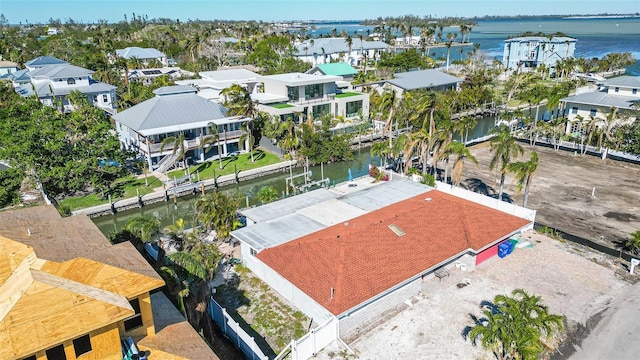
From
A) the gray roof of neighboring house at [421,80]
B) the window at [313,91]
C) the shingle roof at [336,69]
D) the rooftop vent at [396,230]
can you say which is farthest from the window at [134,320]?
the shingle roof at [336,69]

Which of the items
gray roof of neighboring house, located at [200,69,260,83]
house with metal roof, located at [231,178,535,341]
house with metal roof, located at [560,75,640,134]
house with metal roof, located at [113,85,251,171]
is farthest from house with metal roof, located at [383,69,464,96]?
house with metal roof, located at [231,178,535,341]

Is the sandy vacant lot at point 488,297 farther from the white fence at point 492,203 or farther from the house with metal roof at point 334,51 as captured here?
the house with metal roof at point 334,51

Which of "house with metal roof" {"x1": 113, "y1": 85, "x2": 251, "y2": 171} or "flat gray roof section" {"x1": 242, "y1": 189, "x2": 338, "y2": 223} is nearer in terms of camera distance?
"flat gray roof section" {"x1": 242, "y1": 189, "x2": 338, "y2": 223}

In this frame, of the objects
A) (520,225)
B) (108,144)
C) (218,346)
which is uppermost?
(108,144)

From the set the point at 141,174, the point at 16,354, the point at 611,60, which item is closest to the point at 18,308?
the point at 16,354

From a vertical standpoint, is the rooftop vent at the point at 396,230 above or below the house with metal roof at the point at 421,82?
below

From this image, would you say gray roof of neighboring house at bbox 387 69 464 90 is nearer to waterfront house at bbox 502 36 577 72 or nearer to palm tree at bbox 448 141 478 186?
palm tree at bbox 448 141 478 186

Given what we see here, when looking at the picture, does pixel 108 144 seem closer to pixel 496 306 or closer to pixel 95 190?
pixel 95 190
